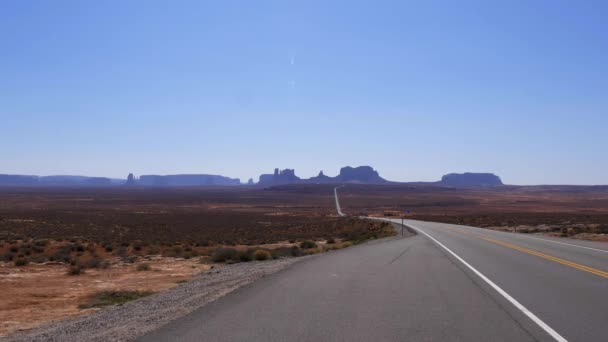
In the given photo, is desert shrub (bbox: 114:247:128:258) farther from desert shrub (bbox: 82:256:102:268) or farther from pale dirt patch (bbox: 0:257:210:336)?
desert shrub (bbox: 82:256:102:268)

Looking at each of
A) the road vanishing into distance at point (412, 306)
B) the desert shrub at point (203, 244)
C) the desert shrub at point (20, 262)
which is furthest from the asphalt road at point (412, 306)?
the desert shrub at point (203, 244)

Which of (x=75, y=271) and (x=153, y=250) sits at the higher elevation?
(x=75, y=271)

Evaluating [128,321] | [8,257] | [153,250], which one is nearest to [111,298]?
[128,321]

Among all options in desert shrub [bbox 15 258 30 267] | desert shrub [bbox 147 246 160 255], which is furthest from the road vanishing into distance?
desert shrub [bbox 147 246 160 255]

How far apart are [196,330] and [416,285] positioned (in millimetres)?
5822

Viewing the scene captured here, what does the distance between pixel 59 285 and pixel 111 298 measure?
15.3 ft

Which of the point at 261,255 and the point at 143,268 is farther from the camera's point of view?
the point at 261,255

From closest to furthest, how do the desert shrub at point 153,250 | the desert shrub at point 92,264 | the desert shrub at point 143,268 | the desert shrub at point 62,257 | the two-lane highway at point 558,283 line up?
the two-lane highway at point 558,283
the desert shrub at point 143,268
the desert shrub at point 92,264
the desert shrub at point 62,257
the desert shrub at point 153,250

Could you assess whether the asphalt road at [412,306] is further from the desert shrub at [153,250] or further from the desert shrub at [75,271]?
the desert shrub at [153,250]

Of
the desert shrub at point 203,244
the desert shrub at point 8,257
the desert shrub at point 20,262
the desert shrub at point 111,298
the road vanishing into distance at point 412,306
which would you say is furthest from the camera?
the desert shrub at point 203,244

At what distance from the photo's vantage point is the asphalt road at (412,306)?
7484mm

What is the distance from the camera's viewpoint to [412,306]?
31.2 ft

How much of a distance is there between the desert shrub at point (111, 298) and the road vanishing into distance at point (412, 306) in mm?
3855

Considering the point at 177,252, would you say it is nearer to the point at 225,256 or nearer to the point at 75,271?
the point at 225,256
